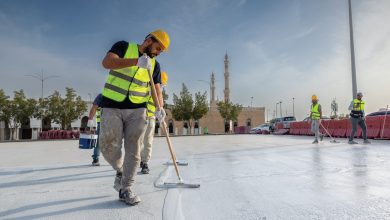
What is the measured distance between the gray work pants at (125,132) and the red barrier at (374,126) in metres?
14.6

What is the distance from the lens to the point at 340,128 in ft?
59.5

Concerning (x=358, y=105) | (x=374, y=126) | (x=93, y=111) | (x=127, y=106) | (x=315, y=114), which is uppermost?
(x=358, y=105)

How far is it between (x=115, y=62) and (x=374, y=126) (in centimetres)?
1534

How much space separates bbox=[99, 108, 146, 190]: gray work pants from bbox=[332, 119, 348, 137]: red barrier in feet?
54.3

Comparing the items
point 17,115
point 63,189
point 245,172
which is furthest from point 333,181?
point 17,115

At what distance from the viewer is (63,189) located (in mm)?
3766

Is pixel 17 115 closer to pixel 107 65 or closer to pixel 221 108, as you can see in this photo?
pixel 221 108

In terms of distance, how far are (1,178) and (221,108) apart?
5717cm

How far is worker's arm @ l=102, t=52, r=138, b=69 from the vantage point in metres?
3.02

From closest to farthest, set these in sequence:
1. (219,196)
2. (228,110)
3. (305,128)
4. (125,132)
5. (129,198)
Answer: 1. (129,198)
2. (219,196)
3. (125,132)
4. (305,128)
5. (228,110)

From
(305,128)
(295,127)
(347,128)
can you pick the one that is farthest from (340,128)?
(295,127)

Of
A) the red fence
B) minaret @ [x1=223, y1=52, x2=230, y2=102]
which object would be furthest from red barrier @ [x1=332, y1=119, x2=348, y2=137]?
minaret @ [x1=223, y1=52, x2=230, y2=102]

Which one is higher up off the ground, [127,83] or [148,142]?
[127,83]

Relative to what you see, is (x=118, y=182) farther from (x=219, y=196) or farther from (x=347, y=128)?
(x=347, y=128)
